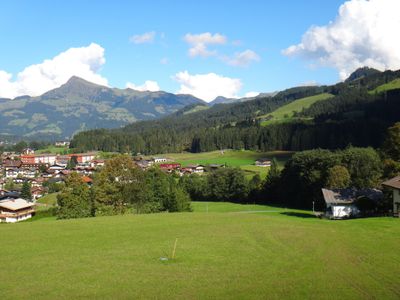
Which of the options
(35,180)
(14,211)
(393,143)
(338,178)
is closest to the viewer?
(393,143)

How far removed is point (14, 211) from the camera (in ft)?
273

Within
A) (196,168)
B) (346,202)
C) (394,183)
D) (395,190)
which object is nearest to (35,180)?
(196,168)

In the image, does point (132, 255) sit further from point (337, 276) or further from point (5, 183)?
point (5, 183)

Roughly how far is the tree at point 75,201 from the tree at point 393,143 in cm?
3925

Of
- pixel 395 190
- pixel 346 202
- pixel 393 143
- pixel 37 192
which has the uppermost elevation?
pixel 393 143

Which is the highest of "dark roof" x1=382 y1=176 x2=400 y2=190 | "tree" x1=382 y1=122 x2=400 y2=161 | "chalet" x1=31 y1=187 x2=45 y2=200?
"tree" x1=382 y1=122 x2=400 y2=161

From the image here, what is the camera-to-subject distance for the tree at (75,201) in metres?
58.9

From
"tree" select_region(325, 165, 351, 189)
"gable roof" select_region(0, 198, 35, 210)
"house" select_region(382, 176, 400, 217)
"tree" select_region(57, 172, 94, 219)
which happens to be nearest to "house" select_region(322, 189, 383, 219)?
"house" select_region(382, 176, 400, 217)

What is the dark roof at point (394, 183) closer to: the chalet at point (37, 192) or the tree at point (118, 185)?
the tree at point (118, 185)

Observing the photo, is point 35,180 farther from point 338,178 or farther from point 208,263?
point 208,263

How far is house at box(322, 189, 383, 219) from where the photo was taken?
5412cm

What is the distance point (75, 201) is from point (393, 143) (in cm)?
4210

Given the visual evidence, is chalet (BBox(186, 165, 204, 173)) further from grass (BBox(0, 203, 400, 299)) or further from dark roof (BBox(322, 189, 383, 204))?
grass (BBox(0, 203, 400, 299))

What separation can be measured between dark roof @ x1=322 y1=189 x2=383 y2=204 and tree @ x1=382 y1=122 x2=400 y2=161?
755 centimetres
